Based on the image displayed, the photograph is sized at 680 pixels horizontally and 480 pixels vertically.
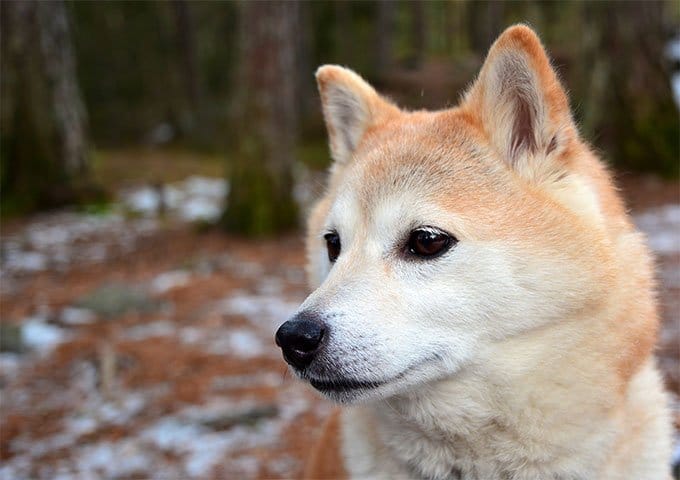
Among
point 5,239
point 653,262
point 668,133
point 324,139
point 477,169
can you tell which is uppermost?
point 477,169

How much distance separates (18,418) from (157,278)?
2.71 metres

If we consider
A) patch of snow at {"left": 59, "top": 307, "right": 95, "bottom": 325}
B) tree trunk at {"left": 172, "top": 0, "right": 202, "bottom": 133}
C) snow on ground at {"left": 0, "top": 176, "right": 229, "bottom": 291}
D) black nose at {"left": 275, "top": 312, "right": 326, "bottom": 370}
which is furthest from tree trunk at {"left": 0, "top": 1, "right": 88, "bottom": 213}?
tree trunk at {"left": 172, "top": 0, "right": 202, "bottom": 133}

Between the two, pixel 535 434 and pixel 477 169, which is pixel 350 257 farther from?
pixel 535 434

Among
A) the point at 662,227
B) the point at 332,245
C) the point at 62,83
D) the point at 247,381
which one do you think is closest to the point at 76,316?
the point at 247,381

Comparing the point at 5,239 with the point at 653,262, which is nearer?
the point at 653,262

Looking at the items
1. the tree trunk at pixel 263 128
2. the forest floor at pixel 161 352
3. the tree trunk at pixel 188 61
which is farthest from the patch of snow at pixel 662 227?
the tree trunk at pixel 188 61

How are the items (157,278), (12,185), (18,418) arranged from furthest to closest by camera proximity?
1. (12,185)
2. (157,278)
3. (18,418)

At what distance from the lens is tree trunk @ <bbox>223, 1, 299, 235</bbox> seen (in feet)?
24.6

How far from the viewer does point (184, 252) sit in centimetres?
769

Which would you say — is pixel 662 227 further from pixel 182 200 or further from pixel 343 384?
pixel 182 200

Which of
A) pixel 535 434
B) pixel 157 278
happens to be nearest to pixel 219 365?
pixel 157 278

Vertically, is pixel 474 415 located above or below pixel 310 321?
below

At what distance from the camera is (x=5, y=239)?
813 cm

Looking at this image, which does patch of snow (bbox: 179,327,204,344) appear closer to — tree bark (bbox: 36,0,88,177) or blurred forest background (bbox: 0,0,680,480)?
blurred forest background (bbox: 0,0,680,480)
